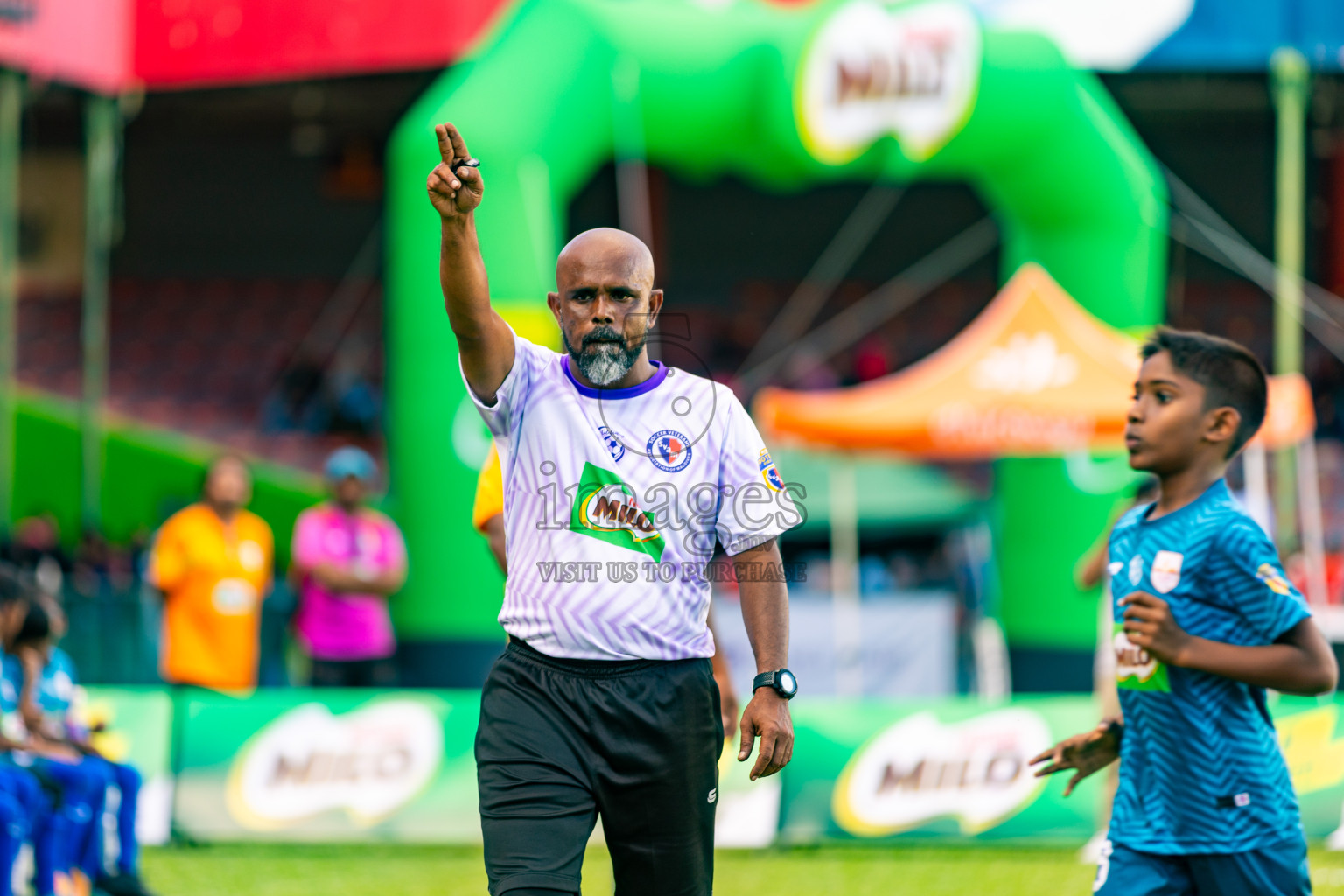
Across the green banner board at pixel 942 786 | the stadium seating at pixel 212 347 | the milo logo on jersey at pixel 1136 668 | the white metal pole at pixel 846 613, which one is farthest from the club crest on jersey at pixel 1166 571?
the stadium seating at pixel 212 347

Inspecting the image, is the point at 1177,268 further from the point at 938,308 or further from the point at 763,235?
the point at 763,235

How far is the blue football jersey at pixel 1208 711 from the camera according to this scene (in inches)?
143

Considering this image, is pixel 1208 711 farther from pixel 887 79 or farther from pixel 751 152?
pixel 751 152

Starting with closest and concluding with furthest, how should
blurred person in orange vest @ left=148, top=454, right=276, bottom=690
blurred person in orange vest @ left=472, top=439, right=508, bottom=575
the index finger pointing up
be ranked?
the index finger pointing up, blurred person in orange vest @ left=472, top=439, right=508, bottom=575, blurred person in orange vest @ left=148, top=454, right=276, bottom=690

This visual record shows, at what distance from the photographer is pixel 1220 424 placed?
3824 millimetres

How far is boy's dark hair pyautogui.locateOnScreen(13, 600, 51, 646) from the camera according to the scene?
5582 millimetres

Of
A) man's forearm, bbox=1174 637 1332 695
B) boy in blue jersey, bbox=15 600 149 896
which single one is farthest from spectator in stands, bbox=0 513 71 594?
man's forearm, bbox=1174 637 1332 695

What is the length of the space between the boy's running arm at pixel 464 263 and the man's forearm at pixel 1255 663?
1604mm

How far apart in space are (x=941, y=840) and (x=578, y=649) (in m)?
4.62


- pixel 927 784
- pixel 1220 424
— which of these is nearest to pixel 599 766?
pixel 1220 424

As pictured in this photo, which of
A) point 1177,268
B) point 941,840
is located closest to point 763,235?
point 1177,268

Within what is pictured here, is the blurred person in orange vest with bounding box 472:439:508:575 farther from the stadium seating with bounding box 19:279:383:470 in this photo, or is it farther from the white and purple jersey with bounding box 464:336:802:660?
the stadium seating with bounding box 19:279:383:470

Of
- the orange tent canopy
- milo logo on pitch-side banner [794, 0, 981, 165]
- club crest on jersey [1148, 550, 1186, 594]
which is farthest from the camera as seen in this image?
milo logo on pitch-side banner [794, 0, 981, 165]

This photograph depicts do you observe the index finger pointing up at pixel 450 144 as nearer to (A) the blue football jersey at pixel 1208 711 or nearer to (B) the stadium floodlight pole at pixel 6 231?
(A) the blue football jersey at pixel 1208 711
